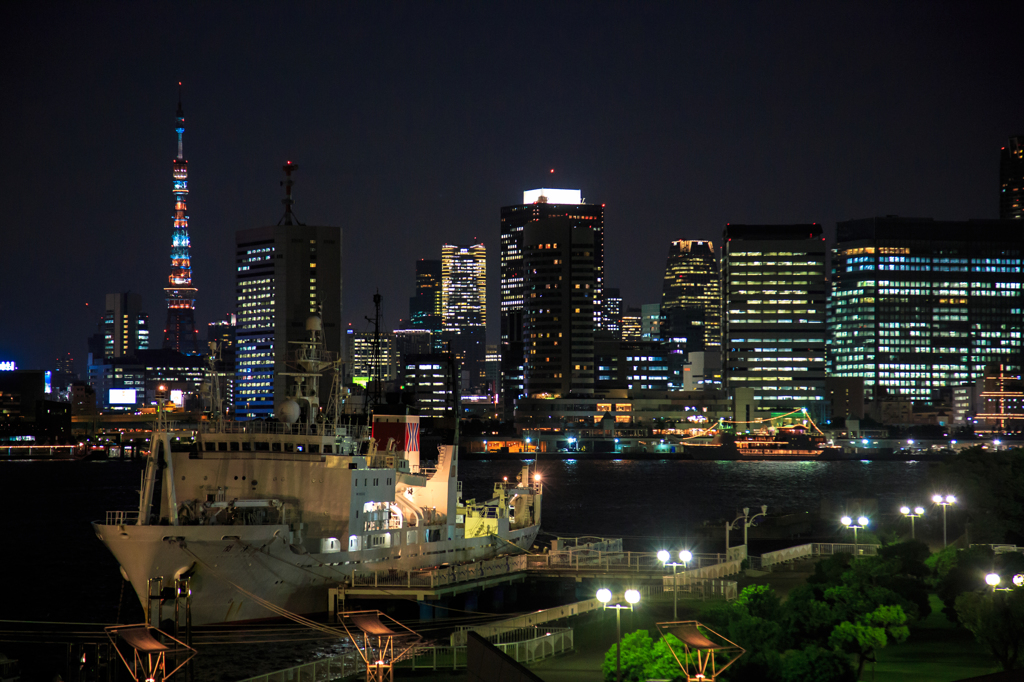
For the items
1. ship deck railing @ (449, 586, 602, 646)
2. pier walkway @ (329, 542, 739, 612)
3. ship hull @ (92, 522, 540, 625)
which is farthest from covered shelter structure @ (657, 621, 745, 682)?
ship hull @ (92, 522, 540, 625)

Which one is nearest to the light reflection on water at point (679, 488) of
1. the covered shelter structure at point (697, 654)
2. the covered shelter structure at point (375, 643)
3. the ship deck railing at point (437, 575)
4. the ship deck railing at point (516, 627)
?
the ship deck railing at point (437, 575)

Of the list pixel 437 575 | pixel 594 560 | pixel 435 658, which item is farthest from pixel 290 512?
pixel 594 560

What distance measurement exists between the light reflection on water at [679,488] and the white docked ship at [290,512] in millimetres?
28101

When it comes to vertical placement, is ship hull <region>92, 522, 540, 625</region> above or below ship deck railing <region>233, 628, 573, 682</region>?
above

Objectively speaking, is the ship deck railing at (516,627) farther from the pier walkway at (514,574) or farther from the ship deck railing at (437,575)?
the ship deck railing at (437,575)

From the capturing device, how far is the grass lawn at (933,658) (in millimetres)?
27281

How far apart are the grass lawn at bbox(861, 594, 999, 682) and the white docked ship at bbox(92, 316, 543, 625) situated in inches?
724

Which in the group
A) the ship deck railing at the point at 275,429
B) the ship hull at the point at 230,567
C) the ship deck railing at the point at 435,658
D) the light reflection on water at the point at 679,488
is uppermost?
the ship deck railing at the point at 275,429

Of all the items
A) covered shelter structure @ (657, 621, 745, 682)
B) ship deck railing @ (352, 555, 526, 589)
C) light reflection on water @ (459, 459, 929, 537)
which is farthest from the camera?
light reflection on water @ (459, 459, 929, 537)

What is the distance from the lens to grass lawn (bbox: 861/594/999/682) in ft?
89.5

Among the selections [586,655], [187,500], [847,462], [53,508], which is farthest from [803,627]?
[847,462]

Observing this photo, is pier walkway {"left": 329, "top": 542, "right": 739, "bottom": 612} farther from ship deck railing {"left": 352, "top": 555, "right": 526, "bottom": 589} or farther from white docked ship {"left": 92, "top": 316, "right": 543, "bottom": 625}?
white docked ship {"left": 92, "top": 316, "right": 543, "bottom": 625}

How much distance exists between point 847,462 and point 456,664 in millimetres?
170841

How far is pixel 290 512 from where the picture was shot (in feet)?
126
